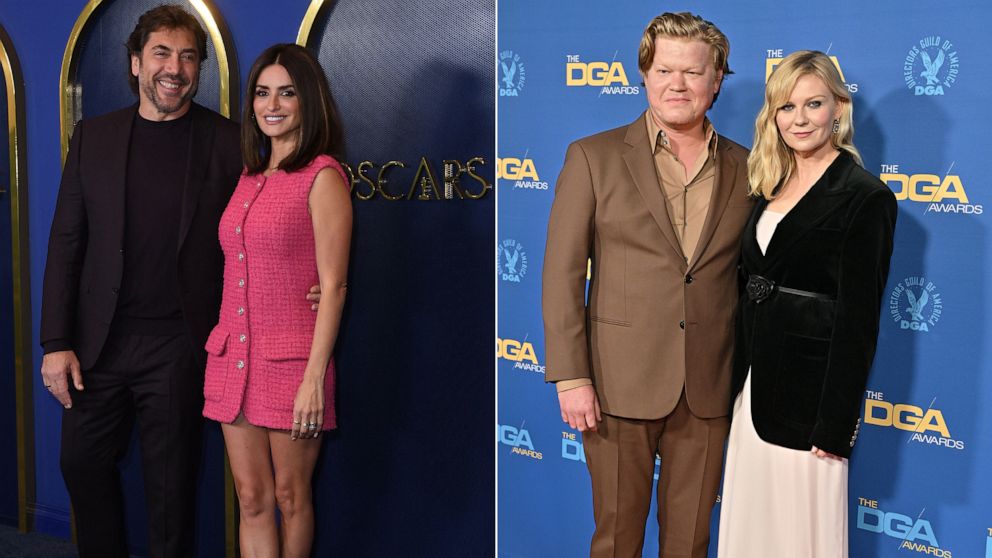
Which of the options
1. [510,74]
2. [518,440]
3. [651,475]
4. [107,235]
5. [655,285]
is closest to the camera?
[655,285]

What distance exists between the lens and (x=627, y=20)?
2668 mm

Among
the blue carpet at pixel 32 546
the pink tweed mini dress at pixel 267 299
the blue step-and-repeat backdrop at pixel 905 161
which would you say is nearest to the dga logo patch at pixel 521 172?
the blue step-and-repeat backdrop at pixel 905 161

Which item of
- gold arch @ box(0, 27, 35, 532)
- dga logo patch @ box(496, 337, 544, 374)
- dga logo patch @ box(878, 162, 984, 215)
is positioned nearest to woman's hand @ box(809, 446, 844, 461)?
dga logo patch @ box(878, 162, 984, 215)

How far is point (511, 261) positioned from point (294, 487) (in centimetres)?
96

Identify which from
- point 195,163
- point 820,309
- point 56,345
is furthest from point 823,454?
point 56,345

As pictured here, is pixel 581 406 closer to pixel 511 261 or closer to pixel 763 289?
pixel 763 289

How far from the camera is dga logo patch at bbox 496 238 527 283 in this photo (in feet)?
9.50

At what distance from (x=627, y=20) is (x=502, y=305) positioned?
0.97 metres

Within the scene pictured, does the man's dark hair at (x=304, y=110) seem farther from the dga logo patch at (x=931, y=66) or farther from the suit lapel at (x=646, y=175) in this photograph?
the dga logo patch at (x=931, y=66)

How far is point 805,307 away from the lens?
1951mm

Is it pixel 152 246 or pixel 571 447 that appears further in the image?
pixel 571 447

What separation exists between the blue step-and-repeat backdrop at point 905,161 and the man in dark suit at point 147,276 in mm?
1075

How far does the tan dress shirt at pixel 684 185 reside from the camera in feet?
6.76

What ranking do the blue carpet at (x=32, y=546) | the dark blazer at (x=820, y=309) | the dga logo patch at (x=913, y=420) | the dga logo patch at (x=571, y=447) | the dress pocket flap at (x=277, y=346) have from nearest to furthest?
1. the dark blazer at (x=820, y=309)
2. the dga logo patch at (x=913, y=420)
3. the dress pocket flap at (x=277, y=346)
4. the dga logo patch at (x=571, y=447)
5. the blue carpet at (x=32, y=546)
